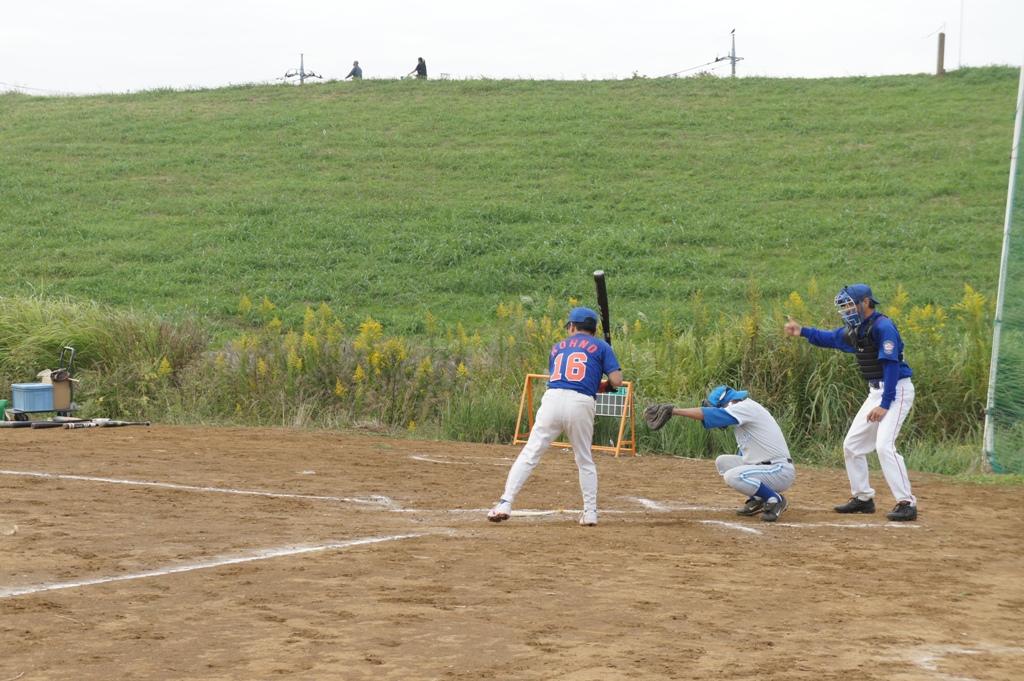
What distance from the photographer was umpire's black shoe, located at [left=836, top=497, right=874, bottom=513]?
988 cm

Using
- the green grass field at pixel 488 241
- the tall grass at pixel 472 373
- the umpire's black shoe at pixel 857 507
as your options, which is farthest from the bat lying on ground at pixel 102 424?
the umpire's black shoe at pixel 857 507

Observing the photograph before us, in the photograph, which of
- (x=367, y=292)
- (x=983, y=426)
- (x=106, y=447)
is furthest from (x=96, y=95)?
(x=983, y=426)

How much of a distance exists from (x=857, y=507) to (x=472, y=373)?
7.36 meters

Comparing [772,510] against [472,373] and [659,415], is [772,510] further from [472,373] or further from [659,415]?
Answer: [472,373]

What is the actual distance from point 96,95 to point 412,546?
4232 centimetres

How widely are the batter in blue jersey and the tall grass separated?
5195mm

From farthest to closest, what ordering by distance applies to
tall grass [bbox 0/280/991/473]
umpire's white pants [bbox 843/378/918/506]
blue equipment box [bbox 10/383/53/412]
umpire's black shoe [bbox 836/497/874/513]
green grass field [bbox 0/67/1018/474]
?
green grass field [bbox 0/67/1018/474] < blue equipment box [bbox 10/383/53/412] < tall grass [bbox 0/280/991/473] < umpire's black shoe [bbox 836/497/874/513] < umpire's white pants [bbox 843/378/918/506]

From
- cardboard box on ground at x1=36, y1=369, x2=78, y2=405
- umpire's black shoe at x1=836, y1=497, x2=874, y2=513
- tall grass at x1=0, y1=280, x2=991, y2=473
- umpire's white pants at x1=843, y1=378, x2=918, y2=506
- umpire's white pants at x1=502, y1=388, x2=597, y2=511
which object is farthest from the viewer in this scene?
cardboard box on ground at x1=36, y1=369, x2=78, y2=405

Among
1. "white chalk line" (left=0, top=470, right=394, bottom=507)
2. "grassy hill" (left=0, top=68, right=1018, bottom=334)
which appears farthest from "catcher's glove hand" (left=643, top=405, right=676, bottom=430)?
"grassy hill" (left=0, top=68, right=1018, bottom=334)

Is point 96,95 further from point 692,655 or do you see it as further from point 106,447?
point 692,655

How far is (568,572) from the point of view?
715cm

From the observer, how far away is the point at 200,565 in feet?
23.3

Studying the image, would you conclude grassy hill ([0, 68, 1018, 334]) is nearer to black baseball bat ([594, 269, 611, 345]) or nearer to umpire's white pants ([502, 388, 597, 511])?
black baseball bat ([594, 269, 611, 345])

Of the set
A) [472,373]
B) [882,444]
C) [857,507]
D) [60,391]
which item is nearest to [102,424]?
[60,391]
